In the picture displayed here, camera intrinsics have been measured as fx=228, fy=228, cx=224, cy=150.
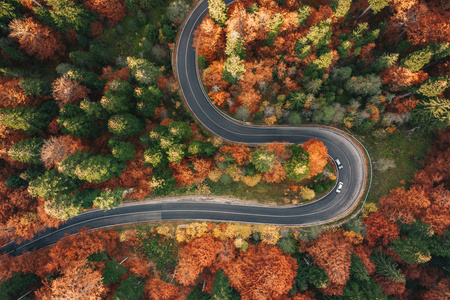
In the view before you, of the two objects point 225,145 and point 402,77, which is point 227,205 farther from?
point 402,77

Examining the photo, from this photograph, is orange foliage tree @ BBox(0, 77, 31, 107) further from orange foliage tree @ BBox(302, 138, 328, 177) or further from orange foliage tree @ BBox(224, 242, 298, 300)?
orange foliage tree @ BBox(302, 138, 328, 177)

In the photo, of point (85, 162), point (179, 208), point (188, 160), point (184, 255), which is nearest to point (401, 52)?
point (188, 160)

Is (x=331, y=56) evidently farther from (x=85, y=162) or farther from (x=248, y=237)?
(x=85, y=162)

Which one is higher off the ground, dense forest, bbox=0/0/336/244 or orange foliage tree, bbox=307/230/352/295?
dense forest, bbox=0/0/336/244

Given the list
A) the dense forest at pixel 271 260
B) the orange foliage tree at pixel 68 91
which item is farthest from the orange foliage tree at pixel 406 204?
the orange foliage tree at pixel 68 91

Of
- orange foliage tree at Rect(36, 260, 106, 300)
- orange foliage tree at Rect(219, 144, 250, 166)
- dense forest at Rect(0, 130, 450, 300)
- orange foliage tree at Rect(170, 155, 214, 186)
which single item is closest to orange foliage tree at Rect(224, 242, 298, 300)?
dense forest at Rect(0, 130, 450, 300)
